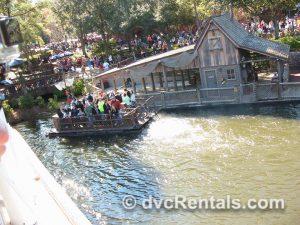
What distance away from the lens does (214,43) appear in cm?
2788

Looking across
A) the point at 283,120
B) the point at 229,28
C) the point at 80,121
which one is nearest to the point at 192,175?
the point at 283,120

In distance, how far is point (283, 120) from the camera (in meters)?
22.7

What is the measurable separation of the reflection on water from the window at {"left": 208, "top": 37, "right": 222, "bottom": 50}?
446cm

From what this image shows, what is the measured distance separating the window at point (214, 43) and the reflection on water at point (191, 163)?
4459mm

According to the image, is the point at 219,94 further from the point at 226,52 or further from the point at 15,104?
the point at 15,104

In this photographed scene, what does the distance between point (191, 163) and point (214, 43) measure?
38.2 ft

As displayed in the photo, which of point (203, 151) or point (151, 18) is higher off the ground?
point (151, 18)

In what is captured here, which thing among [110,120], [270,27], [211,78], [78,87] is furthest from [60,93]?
[270,27]

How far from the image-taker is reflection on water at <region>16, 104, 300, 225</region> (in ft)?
49.6

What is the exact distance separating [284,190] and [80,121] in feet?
50.0

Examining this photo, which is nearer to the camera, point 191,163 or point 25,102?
point 191,163

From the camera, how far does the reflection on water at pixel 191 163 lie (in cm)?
1511

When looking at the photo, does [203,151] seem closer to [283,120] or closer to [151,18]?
[283,120]

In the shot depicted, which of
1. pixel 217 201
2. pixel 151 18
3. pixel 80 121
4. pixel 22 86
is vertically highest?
pixel 151 18
